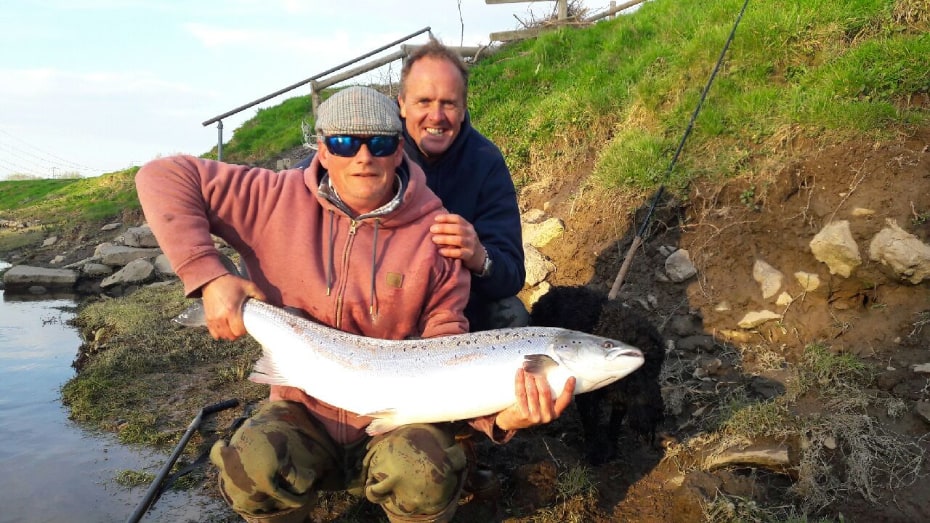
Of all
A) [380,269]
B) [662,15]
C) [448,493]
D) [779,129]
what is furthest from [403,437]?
[662,15]

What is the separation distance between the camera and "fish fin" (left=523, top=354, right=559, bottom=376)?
10.6 ft

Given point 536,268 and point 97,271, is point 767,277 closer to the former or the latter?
point 536,268

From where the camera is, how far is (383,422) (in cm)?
329

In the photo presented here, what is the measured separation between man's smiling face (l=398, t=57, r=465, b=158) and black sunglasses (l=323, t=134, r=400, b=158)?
1.41 meters

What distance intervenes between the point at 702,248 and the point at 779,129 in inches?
56.4

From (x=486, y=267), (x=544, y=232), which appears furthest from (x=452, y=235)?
(x=544, y=232)

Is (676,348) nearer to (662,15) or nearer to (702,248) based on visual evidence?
(702,248)

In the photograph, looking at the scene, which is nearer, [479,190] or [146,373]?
[479,190]

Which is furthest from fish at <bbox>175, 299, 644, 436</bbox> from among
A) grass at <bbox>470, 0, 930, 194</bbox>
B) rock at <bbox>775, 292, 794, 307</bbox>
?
grass at <bbox>470, 0, 930, 194</bbox>

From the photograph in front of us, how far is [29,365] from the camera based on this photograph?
7.41m

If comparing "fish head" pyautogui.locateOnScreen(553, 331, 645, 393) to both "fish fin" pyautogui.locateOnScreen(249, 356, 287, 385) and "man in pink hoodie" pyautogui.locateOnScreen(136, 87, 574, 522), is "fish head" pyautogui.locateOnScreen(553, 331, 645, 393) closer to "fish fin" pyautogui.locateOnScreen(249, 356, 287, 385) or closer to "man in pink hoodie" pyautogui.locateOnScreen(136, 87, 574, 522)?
"man in pink hoodie" pyautogui.locateOnScreen(136, 87, 574, 522)

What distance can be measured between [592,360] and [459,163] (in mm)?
2032

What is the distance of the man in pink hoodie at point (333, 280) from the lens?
3.15 meters

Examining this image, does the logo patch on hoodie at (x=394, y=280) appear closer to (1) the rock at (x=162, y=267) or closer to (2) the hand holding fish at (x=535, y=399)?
(2) the hand holding fish at (x=535, y=399)
